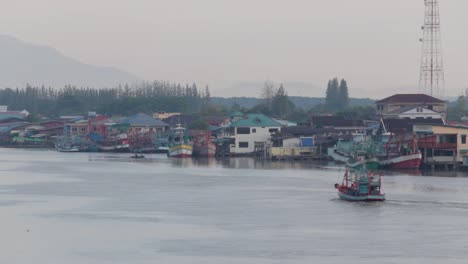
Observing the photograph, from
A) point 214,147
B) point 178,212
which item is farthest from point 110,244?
point 214,147

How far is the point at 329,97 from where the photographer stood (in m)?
94.8

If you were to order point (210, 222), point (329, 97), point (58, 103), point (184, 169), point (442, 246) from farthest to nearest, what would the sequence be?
point (58, 103)
point (329, 97)
point (184, 169)
point (210, 222)
point (442, 246)

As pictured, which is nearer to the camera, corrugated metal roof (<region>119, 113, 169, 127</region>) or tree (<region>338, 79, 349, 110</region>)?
corrugated metal roof (<region>119, 113, 169, 127</region>)

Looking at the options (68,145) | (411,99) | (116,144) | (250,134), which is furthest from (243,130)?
(68,145)

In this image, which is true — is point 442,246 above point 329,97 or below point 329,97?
below

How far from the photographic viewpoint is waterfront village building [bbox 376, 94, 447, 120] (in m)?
52.4

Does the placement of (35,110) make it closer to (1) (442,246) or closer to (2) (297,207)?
(2) (297,207)

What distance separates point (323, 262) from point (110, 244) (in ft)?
14.0

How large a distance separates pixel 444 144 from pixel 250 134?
15.9m

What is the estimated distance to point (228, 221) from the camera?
2155cm

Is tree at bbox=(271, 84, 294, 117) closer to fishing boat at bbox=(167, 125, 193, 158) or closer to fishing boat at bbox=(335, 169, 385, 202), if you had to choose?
fishing boat at bbox=(167, 125, 193, 158)

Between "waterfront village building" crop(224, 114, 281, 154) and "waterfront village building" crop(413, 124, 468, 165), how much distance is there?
1453 centimetres

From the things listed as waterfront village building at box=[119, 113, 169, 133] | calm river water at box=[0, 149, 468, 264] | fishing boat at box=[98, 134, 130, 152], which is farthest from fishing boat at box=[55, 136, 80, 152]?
calm river water at box=[0, 149, 468, 264]

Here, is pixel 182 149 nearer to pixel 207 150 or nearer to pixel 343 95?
pixel 207 150
